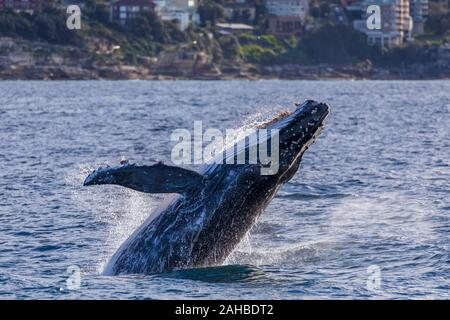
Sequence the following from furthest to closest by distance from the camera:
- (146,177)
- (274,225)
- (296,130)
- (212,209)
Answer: (274,225) → (296,130) → (212,209) → (146,177)

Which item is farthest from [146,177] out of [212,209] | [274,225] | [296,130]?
[274,225]

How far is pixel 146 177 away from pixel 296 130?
2.91 meters

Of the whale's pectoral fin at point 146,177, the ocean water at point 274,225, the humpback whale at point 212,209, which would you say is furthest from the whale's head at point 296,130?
the whale's pectoral fin at point 146,177

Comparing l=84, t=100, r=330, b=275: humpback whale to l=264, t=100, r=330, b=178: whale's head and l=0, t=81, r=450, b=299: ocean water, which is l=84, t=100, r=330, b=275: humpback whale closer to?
l=264, t=100, r=330, b=178: whale's head

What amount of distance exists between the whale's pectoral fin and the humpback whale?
6.7 inches

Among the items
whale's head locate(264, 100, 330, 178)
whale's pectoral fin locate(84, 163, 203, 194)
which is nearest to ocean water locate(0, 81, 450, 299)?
whale's head locate(264, 100, 330, 178)

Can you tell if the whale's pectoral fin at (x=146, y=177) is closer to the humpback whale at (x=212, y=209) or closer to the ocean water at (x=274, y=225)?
the humpback whale at (x=212, y=209)

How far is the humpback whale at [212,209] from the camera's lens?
21.2 m

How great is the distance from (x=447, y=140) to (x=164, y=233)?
39121 millimetres

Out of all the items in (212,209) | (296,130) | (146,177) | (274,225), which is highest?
(296,130)

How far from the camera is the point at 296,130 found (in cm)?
2144

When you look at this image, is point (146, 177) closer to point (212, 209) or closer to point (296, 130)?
point (212, 209)
